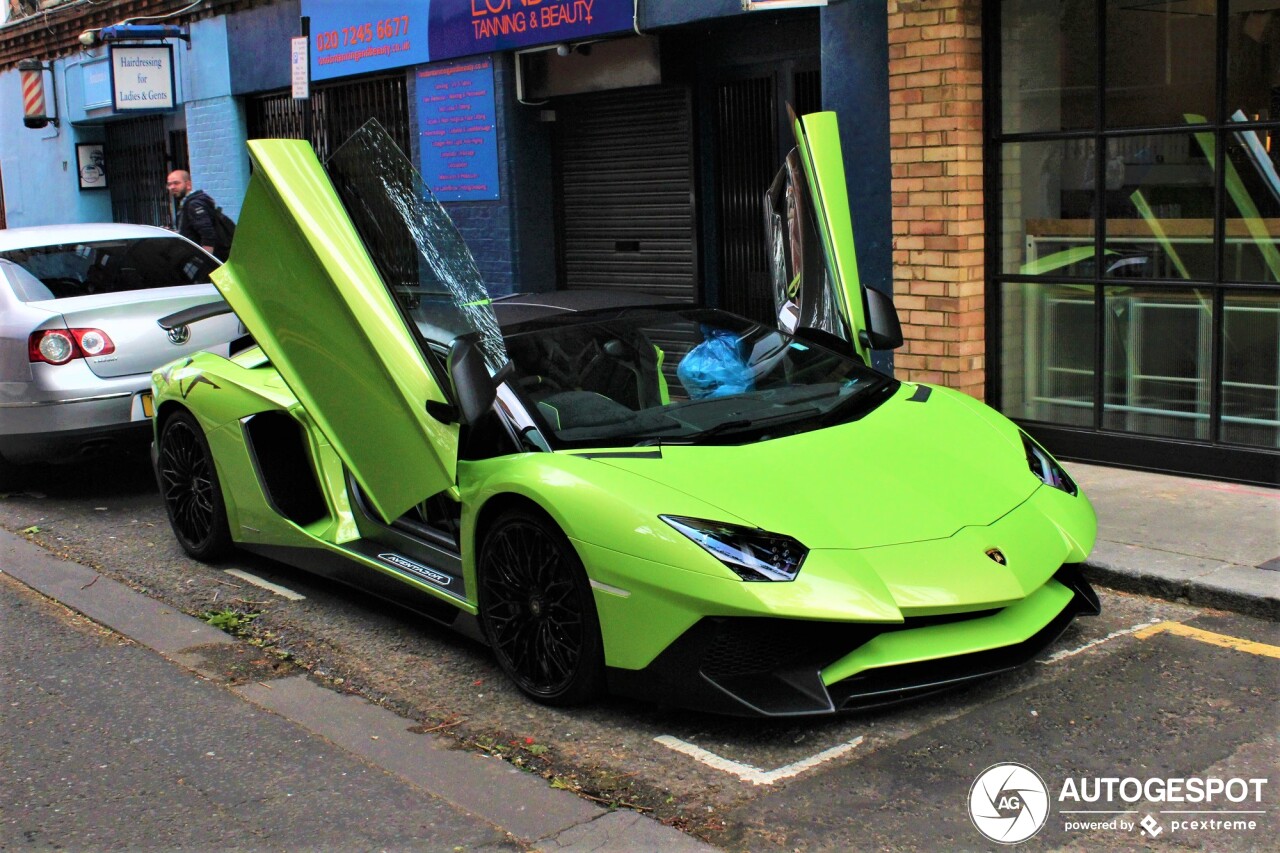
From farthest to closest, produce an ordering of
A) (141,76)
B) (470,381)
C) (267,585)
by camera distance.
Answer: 1. (141,76)
2. (267,585)
3. (470,381)

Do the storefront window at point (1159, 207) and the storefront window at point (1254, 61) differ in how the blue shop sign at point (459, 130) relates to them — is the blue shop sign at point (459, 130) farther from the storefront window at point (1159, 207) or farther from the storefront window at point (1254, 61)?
the storefront window at point (1254, 61)

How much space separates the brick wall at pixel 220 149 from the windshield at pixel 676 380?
1116 cm

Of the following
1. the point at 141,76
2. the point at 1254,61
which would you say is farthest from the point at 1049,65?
the point at 141,76

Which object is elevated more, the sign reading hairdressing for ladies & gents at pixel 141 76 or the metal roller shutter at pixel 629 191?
the sign reading hairdressing for ladies & gents at pixel 141 76

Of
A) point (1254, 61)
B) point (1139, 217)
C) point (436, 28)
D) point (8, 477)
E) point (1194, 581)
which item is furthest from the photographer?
point (436, 28)

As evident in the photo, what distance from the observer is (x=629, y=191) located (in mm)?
11453

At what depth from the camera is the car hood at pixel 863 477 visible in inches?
169

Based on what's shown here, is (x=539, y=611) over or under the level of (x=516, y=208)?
under

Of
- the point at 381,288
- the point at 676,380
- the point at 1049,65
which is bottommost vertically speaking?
the point at 676,380

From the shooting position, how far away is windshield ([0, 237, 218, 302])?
8469 mm

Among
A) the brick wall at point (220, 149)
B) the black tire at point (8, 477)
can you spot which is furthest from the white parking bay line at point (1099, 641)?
the brick wall at point (220, 149)

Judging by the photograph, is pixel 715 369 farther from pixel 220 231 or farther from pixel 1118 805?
pixel 220 231

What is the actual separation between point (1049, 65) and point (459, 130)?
19.5ft

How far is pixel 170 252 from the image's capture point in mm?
9164
